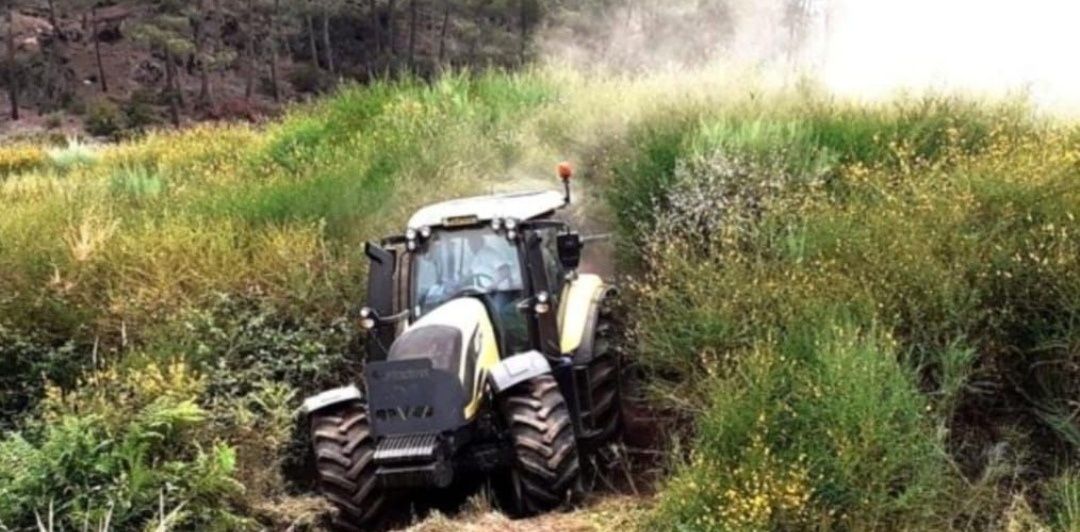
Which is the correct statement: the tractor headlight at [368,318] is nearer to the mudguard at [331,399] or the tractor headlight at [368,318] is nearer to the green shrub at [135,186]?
the mudguard at [331,399]

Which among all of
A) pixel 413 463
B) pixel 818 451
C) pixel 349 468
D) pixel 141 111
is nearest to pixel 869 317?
pixel 818 451

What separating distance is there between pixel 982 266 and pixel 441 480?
140 inches

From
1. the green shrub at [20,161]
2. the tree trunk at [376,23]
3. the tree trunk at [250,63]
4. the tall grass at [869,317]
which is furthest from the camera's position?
the tree trunk at [376,23]

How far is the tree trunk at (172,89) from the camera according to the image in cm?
4306

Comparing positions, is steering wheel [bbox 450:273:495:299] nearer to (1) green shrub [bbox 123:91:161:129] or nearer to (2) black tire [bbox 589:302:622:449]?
(2) black tire [bbox 589:302:622:449]

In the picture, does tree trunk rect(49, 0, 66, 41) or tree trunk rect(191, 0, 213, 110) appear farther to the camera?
tree trunk rect(49, 0, 66, 41)

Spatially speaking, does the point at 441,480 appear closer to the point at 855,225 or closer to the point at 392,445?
the point at 392,445

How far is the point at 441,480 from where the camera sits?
7.02 m

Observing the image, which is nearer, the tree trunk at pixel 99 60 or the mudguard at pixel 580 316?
the mudguard at pixel 580 316

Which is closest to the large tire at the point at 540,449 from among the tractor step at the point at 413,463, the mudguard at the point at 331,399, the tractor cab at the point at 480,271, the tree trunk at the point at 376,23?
the tractor step at the point at 413,463

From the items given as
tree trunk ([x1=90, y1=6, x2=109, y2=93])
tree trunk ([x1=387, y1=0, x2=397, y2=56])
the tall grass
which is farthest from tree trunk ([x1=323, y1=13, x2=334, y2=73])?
the tall grass

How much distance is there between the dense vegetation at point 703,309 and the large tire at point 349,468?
485 mm

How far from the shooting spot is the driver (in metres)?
8.16

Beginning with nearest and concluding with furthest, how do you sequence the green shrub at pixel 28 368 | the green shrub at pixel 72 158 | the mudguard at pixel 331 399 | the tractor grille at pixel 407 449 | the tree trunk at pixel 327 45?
the tractor grille at pixel 407 449, the mudguard at pixel 331 399, the green shrub at pixel 28 368, the green shrub at pixel 72 158, the tree trunk at pixel 327 45
